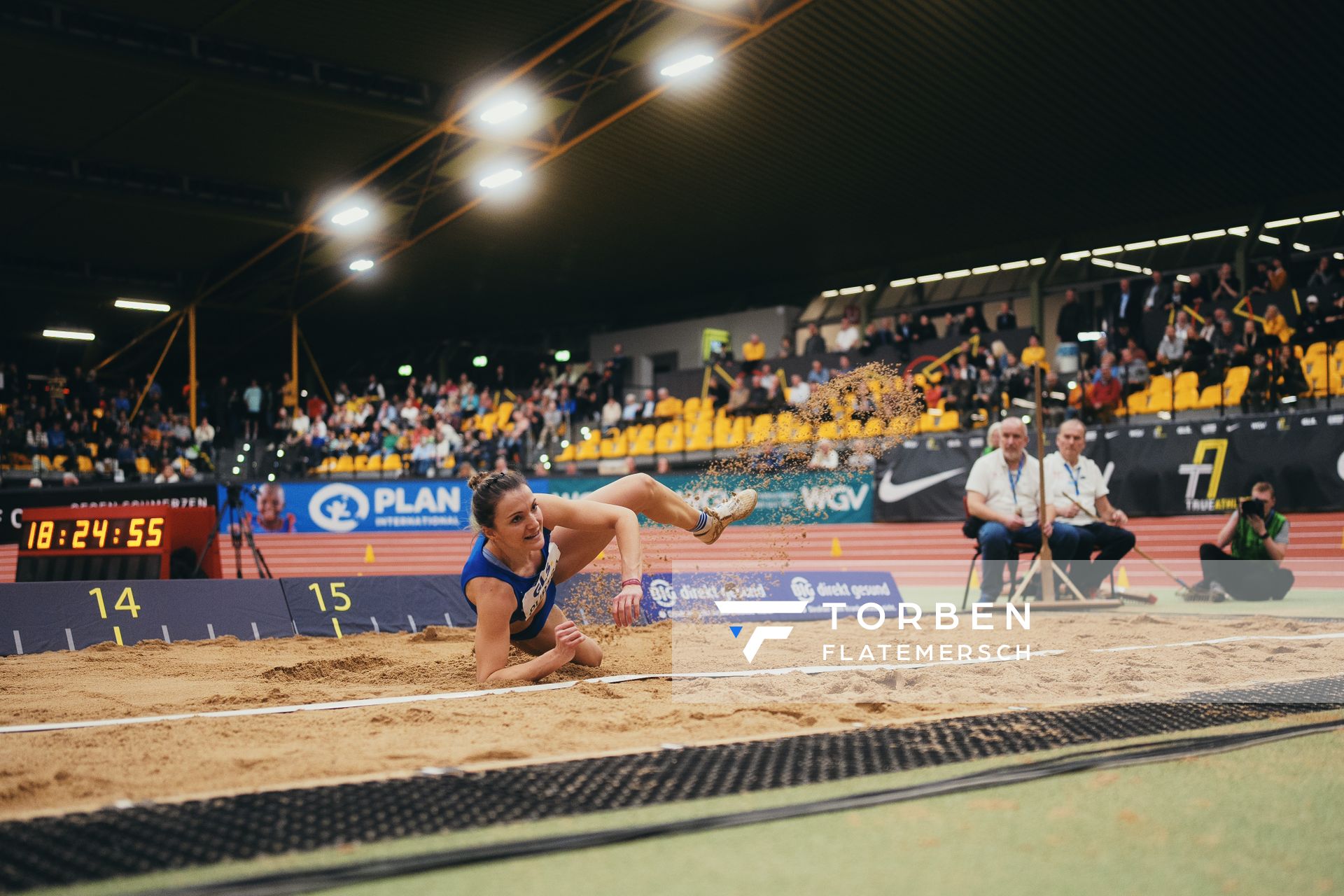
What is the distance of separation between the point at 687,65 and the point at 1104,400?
24.3 ft

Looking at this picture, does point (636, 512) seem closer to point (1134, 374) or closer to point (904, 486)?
point (904, 486)

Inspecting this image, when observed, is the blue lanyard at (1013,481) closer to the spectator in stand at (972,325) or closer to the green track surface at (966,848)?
the green track surface at (966,848)

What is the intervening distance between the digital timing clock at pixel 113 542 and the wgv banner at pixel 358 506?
8.89 m

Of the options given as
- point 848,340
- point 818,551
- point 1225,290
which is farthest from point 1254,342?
point 848,340

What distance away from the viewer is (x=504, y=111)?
17.5 metres

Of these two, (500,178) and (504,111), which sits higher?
(504,111)

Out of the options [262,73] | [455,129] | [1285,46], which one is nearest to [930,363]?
[1285,46]

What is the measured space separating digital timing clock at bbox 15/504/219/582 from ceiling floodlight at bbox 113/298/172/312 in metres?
17.6

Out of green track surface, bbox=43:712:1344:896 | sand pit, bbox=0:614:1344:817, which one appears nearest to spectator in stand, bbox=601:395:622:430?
sand pit, bbox=0:614:1344:817

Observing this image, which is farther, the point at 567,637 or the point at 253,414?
the point at 253,414

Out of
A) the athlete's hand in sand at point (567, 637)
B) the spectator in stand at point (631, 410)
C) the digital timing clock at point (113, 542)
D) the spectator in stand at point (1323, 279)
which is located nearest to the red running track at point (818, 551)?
the digital timing clock at point (113, 542)

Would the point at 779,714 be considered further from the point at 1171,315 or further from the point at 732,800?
the point at 1171,315

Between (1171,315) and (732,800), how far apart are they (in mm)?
15854

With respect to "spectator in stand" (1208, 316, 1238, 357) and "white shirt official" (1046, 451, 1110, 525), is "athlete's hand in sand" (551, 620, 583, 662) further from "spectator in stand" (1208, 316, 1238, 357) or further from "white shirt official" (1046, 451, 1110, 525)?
"spectator in stand" (1208, 316, 1238, 357)
